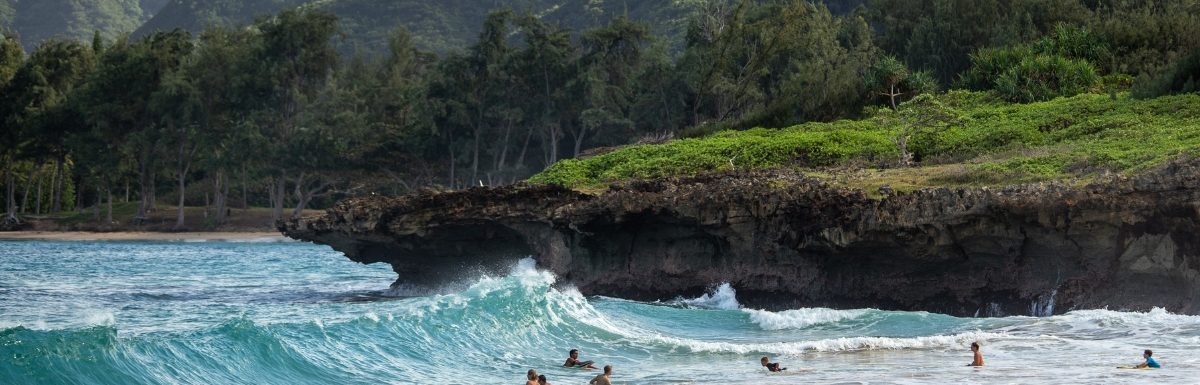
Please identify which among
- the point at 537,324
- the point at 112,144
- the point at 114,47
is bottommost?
the point at 537,324

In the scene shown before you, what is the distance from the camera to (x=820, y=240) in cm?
2872

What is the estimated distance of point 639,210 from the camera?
31.5 m

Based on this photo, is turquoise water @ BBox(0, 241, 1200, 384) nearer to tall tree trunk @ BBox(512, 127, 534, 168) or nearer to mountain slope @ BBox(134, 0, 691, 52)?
tall tree trunk @ BBox(512, 127, 534, 168)

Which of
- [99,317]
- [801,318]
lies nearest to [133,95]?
[99,317]

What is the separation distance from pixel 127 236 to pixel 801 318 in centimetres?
6098

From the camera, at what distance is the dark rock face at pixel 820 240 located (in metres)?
25.8

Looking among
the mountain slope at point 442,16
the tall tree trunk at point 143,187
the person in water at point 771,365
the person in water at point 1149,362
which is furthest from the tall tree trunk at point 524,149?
the mountain slope at point 442,16

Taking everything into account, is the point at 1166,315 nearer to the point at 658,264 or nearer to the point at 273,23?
the point at 658,264

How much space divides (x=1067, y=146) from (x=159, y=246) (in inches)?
1956

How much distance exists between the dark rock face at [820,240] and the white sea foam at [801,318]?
141 centimetres

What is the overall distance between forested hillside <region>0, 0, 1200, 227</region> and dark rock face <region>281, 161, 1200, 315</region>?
12828 millimetres

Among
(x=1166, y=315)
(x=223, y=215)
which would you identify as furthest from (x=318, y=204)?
(x=1166, y=315)

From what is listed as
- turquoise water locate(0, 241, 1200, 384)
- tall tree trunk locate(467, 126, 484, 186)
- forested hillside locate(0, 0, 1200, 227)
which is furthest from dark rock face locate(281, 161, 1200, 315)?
tall tree trunk locate(467, 126, 484, 186)

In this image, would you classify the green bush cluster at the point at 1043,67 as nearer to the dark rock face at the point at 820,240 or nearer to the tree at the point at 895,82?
the tree at the point at 895,82
